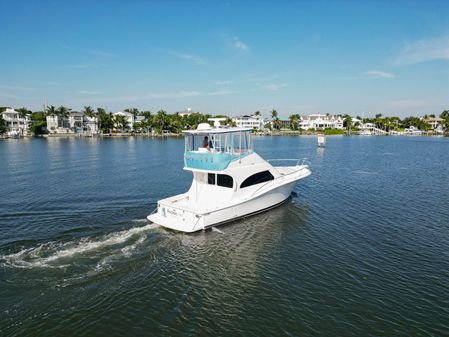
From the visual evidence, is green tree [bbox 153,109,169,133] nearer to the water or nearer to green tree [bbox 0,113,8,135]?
green tree [bbox 0,113,8,135]

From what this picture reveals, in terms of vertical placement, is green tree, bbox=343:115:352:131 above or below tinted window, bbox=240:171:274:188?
above

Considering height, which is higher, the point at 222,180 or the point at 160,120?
the point at 160,120

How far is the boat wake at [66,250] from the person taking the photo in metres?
13.4

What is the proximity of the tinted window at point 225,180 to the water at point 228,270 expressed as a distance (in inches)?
105

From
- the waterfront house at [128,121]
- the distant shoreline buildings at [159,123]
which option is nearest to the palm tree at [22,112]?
the distant shoreline buildings at [159,123]

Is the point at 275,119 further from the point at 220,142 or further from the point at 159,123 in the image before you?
the point at 220,142

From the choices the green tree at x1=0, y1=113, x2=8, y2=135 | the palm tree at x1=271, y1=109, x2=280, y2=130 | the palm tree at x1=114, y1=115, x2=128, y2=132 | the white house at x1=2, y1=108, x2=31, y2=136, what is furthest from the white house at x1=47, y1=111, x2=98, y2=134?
the palm tree at x1=271, y1=109, x2=280, y2=130

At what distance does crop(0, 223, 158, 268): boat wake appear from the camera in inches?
529

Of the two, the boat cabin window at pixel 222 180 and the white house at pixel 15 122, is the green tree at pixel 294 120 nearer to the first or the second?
the white house at pixel 15 122

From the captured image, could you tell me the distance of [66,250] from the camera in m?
14.7

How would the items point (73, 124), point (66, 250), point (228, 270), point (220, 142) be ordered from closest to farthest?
point (228, 270)
point (66, 250)
point (220, 142)
point (73, 124)

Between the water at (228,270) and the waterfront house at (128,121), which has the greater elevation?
the waterfront house at (128,121)

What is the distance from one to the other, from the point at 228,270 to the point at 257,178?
8.80 m

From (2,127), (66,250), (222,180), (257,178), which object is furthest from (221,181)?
(2,127)
